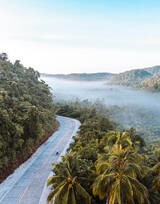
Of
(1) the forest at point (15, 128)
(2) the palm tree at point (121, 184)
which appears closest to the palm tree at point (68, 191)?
(2) the palm tree at point (121, 184)

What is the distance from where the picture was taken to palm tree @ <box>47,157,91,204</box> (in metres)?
10.0

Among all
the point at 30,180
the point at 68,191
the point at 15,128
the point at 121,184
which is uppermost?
the point at 121,184

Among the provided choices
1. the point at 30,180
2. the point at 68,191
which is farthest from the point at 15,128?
the point at 68,191

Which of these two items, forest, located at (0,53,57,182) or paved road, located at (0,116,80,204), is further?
forest, located at (0,53,57,182)

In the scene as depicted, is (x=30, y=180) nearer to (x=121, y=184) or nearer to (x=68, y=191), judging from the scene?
(x=68, y=191)

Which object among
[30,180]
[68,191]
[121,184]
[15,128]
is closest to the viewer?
[121,184]

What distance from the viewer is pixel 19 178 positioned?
18703 millimetres

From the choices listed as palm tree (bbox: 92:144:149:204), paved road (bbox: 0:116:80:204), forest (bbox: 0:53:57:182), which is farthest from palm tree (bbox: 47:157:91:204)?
forest (bbox: 0:53:57:182)

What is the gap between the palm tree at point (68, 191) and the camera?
396 inches

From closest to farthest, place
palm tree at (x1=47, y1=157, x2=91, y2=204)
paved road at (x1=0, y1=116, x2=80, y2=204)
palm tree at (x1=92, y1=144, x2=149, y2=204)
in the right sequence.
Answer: palm tree at (x1=92, y1=144, x2=149, y2=204), palm tree at (x1=47, y1=157, x2=91, y2=204), paved road at (x1=0, y1=116, x2=80, y2=204)

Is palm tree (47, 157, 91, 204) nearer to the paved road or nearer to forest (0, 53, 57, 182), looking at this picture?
the paved road

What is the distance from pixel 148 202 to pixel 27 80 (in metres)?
33.5

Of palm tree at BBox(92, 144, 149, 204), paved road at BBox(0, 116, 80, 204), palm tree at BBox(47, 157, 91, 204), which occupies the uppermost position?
palm tree at BBox(92, 144, 149, 204)

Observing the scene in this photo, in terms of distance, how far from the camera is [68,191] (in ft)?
33.2
